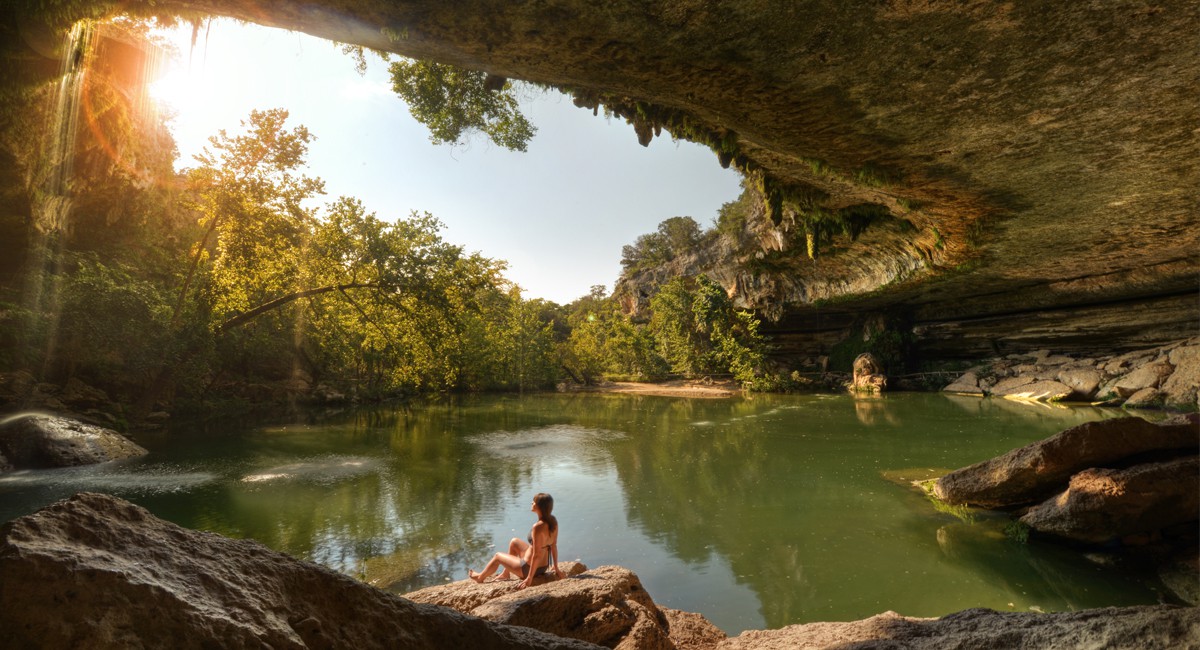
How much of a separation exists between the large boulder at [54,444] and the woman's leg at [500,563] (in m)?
11.2

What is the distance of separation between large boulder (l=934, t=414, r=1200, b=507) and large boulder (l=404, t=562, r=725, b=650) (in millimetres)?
4892

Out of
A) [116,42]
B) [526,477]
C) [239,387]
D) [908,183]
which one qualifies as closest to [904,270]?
[908,183]

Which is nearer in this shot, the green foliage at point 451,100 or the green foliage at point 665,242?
the green foliage at point 451,100

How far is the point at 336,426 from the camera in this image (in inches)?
667

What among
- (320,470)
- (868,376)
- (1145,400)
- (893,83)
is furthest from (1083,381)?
(320,470)

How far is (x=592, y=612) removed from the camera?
10.8 feet

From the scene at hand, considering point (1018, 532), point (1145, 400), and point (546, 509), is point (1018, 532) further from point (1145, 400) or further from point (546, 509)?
point (1145, 400)

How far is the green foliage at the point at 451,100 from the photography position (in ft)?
24.8

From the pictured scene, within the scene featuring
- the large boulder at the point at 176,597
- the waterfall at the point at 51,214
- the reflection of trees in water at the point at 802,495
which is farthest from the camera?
the waterfall at the point at 51,214

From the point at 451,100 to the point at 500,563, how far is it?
6.93 metres

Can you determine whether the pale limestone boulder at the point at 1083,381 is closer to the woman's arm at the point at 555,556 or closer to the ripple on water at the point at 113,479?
the woman's arm at the point at 555,556

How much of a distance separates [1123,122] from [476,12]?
23.2 ft

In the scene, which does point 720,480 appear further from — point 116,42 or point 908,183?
point 116,42

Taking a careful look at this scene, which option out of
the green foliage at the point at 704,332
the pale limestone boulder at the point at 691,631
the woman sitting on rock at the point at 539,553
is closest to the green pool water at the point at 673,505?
the pale limestone boulder at the point at 691,631
